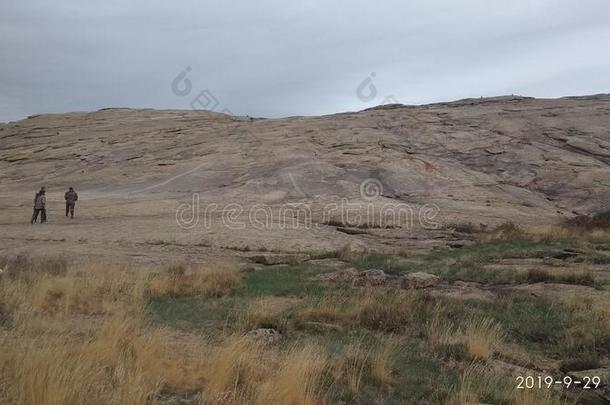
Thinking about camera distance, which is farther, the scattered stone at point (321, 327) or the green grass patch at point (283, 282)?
the green grass patch at point (283, 282)

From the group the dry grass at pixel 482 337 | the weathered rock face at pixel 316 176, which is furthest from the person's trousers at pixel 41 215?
the dry grass at pixel 482 337

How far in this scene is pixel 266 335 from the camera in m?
7.94

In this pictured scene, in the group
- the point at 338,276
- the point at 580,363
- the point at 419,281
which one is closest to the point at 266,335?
the point at 580,363

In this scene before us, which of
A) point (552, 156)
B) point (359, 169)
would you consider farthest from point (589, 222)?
point (359, 169)

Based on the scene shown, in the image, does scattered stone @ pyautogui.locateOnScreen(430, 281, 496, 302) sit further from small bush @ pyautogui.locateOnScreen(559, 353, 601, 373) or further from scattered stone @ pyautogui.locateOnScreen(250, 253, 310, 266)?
scattered stone @ pyautogui.locateOnScreen(250, 253, 310, 266)

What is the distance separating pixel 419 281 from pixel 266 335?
5.57 m

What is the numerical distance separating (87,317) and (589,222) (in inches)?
818

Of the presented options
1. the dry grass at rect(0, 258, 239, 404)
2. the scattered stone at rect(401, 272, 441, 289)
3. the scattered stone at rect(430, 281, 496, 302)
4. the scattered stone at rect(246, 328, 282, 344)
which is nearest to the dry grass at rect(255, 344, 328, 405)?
the dry grass at rect(0, 258, 239, 404)

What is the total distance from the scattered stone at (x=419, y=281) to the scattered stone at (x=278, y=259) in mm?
4703

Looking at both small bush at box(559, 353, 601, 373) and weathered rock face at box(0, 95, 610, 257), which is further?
weathered rock face at box(0, 95, 610, 257)

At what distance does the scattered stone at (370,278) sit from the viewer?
41.5 ft

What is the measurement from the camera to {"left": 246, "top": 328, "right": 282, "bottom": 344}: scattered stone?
7.69 meters

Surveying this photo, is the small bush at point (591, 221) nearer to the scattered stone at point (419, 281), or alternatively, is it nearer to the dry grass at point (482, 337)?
the scattered stone at point (419, 281)

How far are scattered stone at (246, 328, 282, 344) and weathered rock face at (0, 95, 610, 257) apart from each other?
32.9 feet
